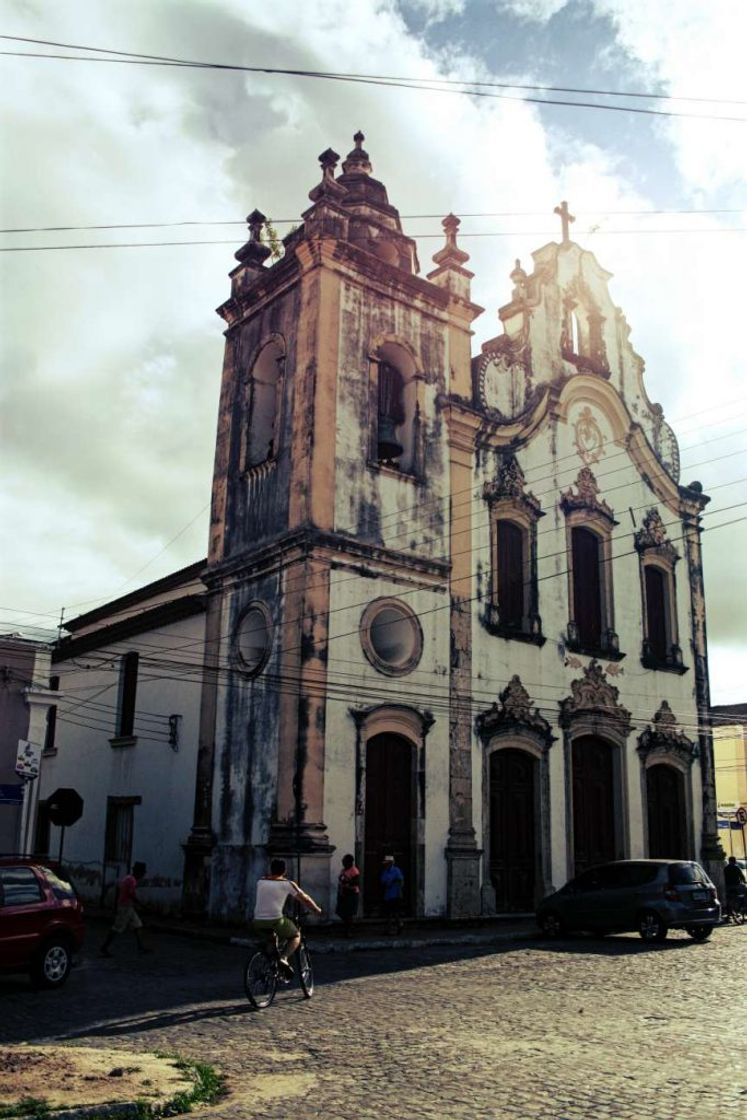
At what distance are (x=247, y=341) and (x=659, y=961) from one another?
48.9 ft

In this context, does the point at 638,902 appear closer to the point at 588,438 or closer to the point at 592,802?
the point at 592,802

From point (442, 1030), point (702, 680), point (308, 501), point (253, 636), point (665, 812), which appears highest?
point (308, 501)

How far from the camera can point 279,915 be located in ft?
35.6

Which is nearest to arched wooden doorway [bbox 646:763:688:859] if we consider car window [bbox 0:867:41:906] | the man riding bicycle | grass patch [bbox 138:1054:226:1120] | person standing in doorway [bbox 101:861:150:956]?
person standing in doorway [bbox 101:861:150:956]

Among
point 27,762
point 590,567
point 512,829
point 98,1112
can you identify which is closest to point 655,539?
point 590,567

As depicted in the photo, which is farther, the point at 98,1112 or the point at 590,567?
the point at 590,567

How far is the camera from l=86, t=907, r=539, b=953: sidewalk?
1592 cm

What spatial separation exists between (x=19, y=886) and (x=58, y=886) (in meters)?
0.63

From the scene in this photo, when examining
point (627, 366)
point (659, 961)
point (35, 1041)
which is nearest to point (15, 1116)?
point (35, 1041)

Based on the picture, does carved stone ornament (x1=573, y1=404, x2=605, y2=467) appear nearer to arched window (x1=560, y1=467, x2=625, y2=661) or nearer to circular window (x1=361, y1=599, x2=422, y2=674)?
arched window (x1=560, y1=467, x2=625, y2=661)

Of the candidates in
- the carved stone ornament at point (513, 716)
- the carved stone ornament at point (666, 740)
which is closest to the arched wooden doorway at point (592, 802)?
the carved stone ornament at point (666, 740)

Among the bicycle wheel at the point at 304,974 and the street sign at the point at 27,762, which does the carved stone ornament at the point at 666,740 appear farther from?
the bicycle wheel at the point at 304,974

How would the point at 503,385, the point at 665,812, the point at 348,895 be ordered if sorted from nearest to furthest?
the point at 348,895 < the point at 503,385 < the point at 665,812

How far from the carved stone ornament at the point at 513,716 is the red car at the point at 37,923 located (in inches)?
385
